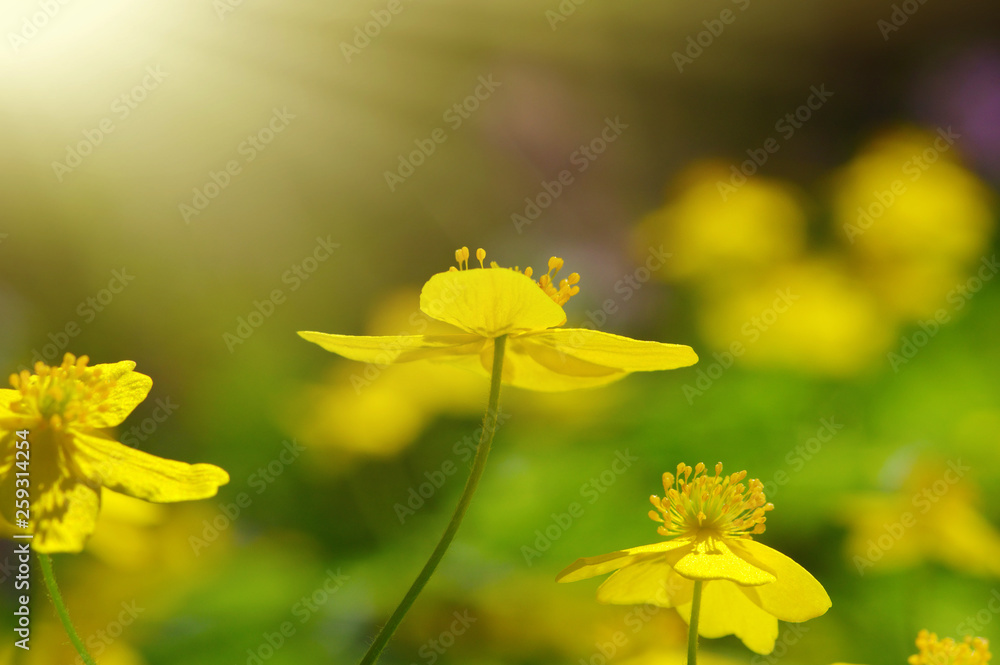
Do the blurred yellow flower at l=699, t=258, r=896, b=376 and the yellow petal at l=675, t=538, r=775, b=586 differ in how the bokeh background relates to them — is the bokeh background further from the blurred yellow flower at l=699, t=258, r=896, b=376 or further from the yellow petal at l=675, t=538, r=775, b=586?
the yellow petal at l=675, t=538, r=775, b=586

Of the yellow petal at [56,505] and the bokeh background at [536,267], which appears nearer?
the yellow petal at [56,505]

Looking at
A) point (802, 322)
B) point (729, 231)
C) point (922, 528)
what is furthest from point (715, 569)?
point (729, 231)

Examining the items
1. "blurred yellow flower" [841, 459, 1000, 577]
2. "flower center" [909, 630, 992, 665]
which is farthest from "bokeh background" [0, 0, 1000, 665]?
"flower center" [909, 630, 992, 665]

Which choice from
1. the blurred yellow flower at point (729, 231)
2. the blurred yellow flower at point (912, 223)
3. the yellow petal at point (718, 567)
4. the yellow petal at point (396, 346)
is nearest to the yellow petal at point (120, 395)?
the yellow petal at point (396, 346)

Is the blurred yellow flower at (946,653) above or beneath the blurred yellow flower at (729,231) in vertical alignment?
beneath

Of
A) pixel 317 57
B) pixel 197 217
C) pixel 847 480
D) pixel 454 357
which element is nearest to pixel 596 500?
pixel 847 480

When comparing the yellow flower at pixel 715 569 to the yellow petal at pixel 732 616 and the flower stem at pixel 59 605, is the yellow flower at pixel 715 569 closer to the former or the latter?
the yellow petal at pixel 732 616

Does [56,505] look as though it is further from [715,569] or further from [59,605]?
[715,569]

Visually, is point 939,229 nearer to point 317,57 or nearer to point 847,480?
point 847,480
